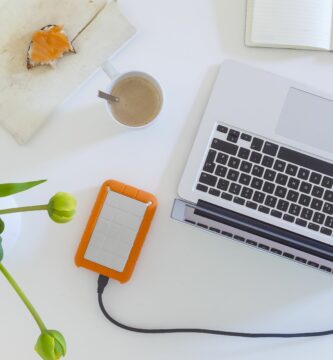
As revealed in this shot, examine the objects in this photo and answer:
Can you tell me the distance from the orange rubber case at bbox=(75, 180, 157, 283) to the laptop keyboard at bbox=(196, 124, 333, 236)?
98 millimetres

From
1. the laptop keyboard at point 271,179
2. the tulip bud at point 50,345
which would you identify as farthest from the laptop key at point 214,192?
the tulip bud at point 50,345

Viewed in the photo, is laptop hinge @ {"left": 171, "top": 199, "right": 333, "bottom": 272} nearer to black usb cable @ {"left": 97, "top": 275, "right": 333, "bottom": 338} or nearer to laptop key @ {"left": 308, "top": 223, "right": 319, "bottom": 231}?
laptop key @ {"left": 308, "top": 223, "right": 319, "bottom": 231}

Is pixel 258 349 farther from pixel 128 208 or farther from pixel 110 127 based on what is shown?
pixel 110 127

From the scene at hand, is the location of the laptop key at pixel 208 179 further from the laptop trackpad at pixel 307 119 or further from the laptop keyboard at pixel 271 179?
the laptop trackpad at pixel 307 119

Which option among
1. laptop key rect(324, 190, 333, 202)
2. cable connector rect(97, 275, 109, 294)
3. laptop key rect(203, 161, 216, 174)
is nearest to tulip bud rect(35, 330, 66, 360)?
cable connector rect(97, 275, 109, 294)

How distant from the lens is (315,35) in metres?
0.78

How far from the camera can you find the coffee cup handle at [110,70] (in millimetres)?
762

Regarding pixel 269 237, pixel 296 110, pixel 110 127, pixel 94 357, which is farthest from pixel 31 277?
pixel 296 110

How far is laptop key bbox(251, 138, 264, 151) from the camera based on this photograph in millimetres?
766

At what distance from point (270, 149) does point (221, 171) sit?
0.28 feet

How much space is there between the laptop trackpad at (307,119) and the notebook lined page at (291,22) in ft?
0.28

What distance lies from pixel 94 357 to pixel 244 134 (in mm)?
438

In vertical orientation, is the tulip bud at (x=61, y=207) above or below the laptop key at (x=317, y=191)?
below

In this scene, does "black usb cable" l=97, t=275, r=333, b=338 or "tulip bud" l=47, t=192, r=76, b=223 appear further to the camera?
"black usb cable" l=97, t=275, r=333, b=338
